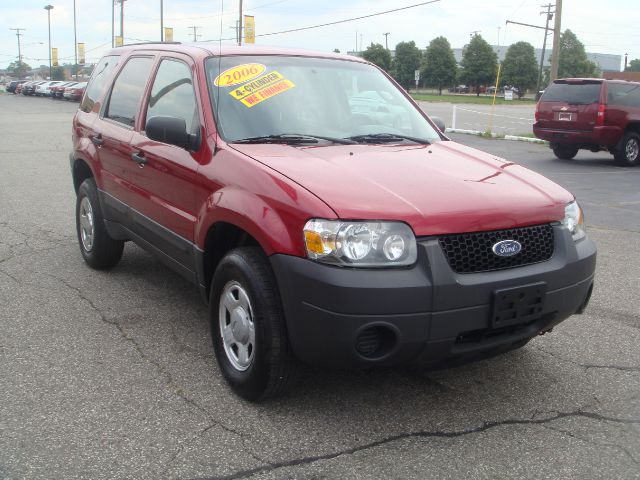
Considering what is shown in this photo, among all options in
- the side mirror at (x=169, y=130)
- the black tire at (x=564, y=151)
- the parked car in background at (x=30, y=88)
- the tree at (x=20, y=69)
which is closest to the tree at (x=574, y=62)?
the parked car in background at (x=30, y=88)

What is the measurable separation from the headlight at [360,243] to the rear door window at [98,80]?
137 inches

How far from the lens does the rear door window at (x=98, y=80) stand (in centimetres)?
587

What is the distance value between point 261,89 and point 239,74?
19 centimetres

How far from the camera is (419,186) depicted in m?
3.39

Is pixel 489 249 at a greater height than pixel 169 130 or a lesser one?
lesser

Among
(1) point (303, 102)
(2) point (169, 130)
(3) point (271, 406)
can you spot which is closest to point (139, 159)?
(2) point (169, 130)

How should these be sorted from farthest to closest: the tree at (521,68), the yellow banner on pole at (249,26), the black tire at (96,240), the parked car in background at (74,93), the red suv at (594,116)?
1. the tree at (521,68)
2. the parked car in background at (74,93)
3. the yellow banner on pole at (249,26)
4. the red suv at (594,116)
5. the black tire at (96,240)

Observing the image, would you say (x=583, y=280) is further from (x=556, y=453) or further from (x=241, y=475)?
(x=241, y=475)

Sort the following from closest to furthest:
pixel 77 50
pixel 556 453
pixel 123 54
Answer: pixel 556 453
pixel 123 54
pixel 77 50

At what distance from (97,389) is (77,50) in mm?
82891

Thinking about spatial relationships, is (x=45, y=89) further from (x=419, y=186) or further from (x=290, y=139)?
(x=419, y=186)

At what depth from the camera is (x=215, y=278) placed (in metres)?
3.72

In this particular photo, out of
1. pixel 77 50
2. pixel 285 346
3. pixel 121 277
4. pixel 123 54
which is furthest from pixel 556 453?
pixel 77 50

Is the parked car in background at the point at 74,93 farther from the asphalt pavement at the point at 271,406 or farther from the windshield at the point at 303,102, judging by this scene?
the windshield at the point at 303,102
